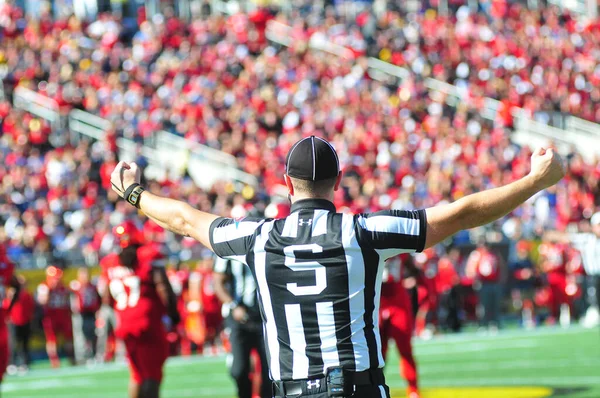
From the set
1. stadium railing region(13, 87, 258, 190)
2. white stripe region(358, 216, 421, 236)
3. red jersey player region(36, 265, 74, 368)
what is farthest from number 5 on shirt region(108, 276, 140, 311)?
stadium railing region(13, 87, 258, 190)

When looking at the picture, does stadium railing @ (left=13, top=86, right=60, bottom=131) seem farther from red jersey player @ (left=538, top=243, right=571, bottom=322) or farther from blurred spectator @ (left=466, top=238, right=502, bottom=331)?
red jersey player @ (left=538, top=243, right=571, bottom=322)

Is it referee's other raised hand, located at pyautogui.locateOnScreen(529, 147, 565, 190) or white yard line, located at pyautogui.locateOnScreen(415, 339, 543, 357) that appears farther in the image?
white yard line, located at pyautogui.locateOnScreen(415, 339, 543, 357)

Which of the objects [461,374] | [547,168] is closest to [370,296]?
[547,168]

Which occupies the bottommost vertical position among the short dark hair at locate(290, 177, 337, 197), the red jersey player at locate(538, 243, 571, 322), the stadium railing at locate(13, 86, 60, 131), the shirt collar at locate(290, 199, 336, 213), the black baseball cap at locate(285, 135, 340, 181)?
the shirt collar at locate(290, 199, 336, 213)

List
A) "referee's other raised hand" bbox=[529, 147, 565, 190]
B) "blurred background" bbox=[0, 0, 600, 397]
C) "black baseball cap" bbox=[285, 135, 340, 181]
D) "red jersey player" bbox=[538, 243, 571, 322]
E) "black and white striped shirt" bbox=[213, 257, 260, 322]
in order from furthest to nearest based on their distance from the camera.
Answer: "red jersey player" bbox=[538, 243, 571, 322] → "blurred background" bbox=[0, 0, 600, 397] → "black and white striped shirt" bbox=[213, 257, 260, 322] → "black baseball cap" bbox=[285, 135, 340, 181] → "referee's other raised hand" bbox=[529, 147, 565, 190]

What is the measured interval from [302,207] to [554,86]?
27141mm

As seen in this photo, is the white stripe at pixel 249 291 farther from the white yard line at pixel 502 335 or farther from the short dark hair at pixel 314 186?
the white yard line at pixel 502 335

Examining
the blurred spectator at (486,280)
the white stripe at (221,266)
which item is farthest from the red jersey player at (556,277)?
the white stripe at (221,266)

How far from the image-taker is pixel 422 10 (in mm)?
33031

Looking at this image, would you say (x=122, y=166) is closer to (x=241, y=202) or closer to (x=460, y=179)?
(x=241, y=202)

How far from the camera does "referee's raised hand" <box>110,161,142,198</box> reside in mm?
4750

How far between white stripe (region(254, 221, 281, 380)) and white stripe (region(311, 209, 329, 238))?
0.19 m

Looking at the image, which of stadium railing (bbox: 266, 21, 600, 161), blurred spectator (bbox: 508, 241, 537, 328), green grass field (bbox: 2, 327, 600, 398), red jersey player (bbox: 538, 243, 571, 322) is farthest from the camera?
stadium railing (bbox: 266, 21, 600, 161)

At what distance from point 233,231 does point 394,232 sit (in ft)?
2.06
